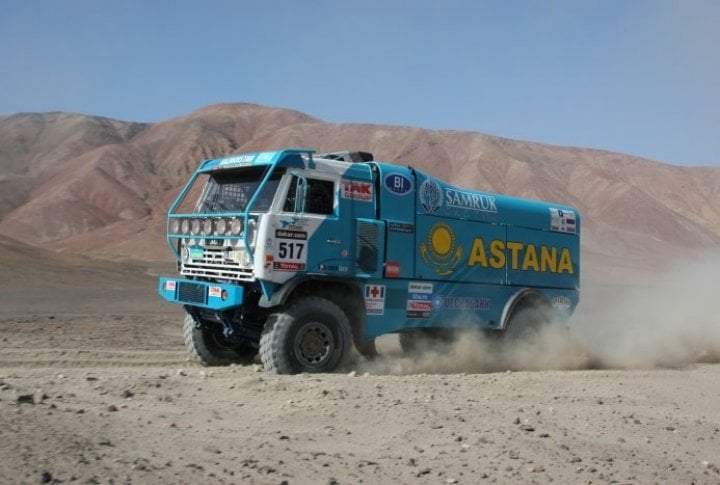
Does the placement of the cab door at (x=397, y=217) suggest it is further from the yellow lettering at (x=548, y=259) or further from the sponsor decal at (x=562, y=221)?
the sponsor decal at (x=562, y=221)

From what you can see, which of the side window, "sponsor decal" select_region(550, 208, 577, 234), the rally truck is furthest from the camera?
"sponsor decal" select_region(550, 208, 577, 234)

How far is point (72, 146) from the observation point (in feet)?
376

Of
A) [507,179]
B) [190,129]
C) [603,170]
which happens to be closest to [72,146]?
[190,129]

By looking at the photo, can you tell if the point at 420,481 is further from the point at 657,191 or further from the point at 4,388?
the point at 657,191

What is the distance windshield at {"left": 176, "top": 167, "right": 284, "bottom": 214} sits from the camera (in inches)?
394

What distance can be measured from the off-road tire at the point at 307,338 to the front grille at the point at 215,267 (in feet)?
2.32

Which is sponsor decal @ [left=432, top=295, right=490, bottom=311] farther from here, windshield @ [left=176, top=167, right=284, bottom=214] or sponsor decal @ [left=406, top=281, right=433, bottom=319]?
windshield @ [left=176, top=167, right=284, bottom=214]

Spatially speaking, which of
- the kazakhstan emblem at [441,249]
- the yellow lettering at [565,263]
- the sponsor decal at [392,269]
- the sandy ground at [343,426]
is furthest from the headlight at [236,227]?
the yellow lettering at [565,263]

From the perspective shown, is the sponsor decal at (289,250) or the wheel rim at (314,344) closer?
the sponsor decal at (289,250)

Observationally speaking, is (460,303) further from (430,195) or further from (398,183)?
(398,183)

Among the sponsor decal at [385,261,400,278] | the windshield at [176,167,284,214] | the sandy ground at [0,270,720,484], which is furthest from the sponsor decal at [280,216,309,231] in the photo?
the sandy ground at [0,270,720,484]

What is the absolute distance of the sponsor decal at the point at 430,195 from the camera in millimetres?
11672

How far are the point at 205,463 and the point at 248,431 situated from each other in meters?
1.23

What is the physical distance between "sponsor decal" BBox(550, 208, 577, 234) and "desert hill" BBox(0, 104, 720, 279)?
53177 mm
